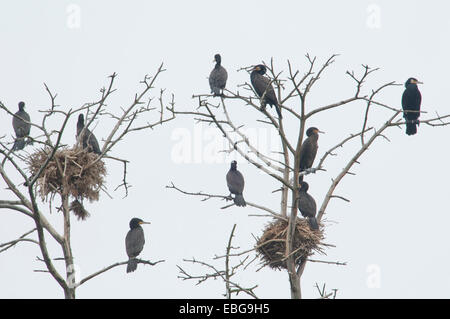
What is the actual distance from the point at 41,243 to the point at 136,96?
280 cm

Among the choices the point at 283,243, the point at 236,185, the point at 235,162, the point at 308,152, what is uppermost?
the point at 235,162

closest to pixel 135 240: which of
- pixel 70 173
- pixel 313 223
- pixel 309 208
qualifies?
pixel 70 173

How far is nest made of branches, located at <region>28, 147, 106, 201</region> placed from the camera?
11875 mm

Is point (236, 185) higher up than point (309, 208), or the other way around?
point (236, 185)

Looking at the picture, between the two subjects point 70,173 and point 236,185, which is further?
point 236,185

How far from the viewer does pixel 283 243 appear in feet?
37.7

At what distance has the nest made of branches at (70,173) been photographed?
1188cm

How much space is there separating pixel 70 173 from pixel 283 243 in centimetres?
342

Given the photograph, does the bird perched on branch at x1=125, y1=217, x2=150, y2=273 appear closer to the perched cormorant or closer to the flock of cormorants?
the flock of cormorants

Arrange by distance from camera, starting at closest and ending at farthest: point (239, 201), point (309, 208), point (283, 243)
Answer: point (283, 243), point (309, 208), point (239, 201)

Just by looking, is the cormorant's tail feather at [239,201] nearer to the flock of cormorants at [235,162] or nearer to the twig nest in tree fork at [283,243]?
the flock of cormorants at [235,162]

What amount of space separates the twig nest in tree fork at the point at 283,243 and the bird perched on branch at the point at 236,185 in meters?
0.92

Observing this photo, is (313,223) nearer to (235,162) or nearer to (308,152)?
(308,152)
